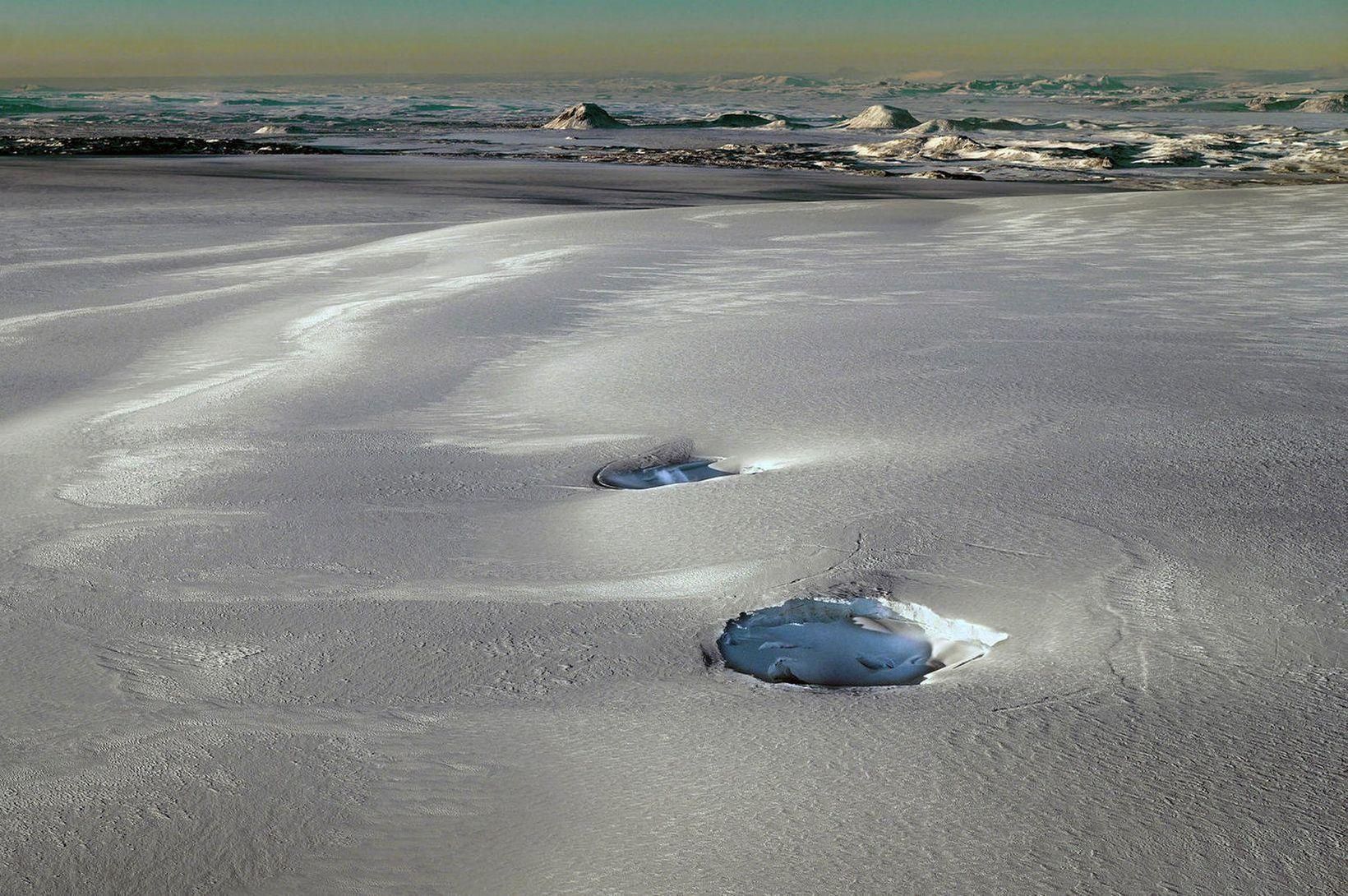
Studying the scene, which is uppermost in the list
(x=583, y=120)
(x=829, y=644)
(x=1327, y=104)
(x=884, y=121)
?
(x=1327, y=104)

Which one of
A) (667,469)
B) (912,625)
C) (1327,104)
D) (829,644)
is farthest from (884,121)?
(829,644)

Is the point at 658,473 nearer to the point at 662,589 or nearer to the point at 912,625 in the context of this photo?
the point at 662,589

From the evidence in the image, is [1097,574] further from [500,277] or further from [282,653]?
[500,277]

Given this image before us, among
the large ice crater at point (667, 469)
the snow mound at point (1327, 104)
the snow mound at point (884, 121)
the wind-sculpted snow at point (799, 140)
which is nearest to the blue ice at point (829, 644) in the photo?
the large ice crater at point (667, 469)

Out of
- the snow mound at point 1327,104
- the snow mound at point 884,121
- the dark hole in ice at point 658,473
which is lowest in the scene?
the dark hole in ice at point 658,473

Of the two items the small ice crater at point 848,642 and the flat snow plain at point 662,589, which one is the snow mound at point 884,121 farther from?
the small ice crater at point 848,642

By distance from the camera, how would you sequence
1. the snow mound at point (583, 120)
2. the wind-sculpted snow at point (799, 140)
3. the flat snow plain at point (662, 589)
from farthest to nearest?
the snow mound at point (583, 120), the wind-sculpted snow at point (799, 140), the flat snow plain at point (662, 589)

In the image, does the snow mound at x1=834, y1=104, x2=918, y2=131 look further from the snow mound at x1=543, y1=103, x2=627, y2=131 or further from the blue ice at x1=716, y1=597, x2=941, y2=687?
the blue ice at x1=716, y1=597, x2=941, y2=687

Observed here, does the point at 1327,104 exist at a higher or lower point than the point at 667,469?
higher
